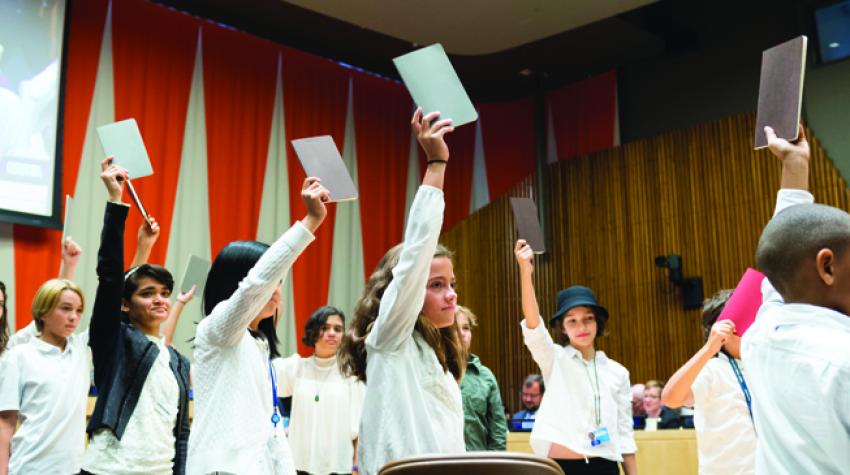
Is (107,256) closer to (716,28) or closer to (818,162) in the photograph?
(818,162)

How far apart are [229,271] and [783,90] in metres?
1.41

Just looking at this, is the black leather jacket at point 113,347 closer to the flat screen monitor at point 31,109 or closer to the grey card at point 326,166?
the grey card at point 326,166

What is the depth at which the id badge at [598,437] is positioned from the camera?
3.36m

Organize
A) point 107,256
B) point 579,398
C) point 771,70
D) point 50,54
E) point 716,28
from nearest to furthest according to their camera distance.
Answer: point 771,70, point 107,256, point 579,398, point 50,54, point 716,28

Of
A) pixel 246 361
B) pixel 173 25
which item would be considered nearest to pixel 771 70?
pixel 246 361

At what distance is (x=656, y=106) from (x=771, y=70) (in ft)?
22.6

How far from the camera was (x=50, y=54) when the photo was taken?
21.8ft

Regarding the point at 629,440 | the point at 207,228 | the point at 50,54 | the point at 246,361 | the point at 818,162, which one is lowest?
the point at 629,440

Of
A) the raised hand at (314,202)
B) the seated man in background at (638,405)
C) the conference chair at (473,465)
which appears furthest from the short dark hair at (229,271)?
the seated man in background at (638,405)

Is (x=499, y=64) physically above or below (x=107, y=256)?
above

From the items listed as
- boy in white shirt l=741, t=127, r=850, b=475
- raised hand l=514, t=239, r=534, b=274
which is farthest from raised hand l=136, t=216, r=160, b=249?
A: boy in white shirt l=741, t=127, r=850, b=475

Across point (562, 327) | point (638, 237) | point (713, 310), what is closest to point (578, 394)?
point (562, 327)

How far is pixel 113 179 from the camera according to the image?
2566 millimetres

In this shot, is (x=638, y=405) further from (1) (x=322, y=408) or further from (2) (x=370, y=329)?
(2) (x=370, y=329)
